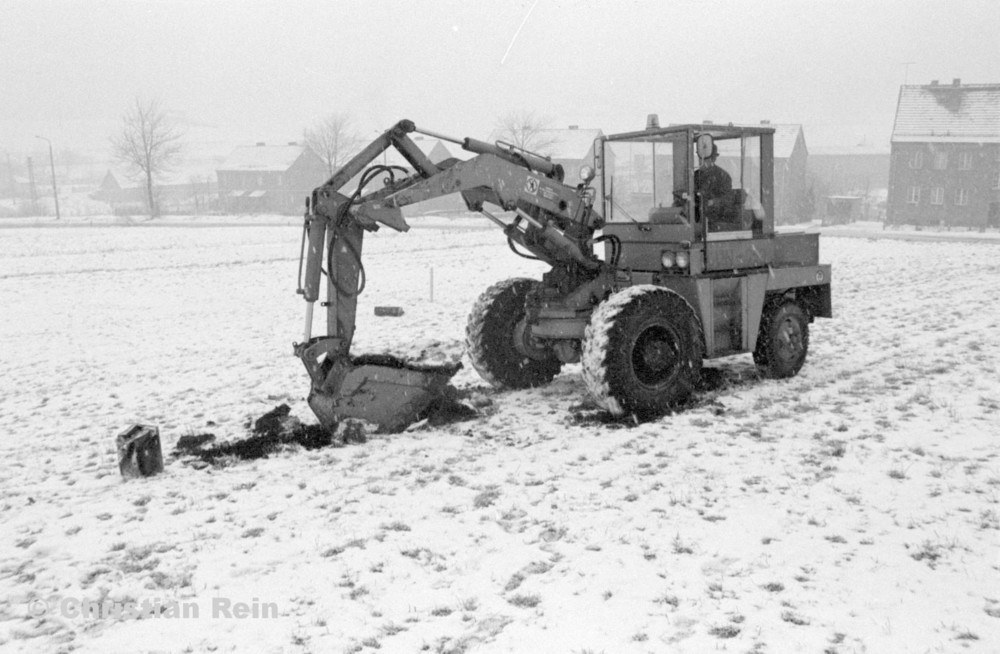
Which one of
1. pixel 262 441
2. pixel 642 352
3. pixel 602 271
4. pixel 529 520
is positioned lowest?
pixel 529 520

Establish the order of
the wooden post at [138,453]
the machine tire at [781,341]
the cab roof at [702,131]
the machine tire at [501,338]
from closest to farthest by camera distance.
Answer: the wooden post at [138,453]
the cab roof at [702,131]
the machine tire at [501,338]
the machine tire at [781,341]

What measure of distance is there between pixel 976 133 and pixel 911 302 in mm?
47653

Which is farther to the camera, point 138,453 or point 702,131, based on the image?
point 702,131

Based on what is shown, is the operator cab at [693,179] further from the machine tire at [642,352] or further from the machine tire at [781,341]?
the machine tire at [642,352]

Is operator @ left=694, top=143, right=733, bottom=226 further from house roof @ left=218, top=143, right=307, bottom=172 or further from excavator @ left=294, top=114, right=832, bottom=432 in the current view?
house roof @ left=218, top=143, right=307, bottom=172

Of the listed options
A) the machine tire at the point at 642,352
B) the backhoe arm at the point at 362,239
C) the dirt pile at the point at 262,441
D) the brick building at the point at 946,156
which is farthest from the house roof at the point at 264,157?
the machine tire at the point at 642,352

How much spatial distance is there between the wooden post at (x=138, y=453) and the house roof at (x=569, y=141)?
220 ft

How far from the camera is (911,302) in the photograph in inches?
625

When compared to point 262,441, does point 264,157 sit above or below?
above

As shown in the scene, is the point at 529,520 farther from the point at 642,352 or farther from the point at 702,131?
the point at 702,131

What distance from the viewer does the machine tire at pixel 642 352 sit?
775 centimetres

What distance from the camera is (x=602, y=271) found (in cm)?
921

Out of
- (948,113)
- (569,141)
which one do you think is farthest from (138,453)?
(569,141)

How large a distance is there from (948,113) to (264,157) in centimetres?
6082
